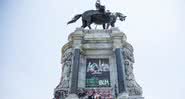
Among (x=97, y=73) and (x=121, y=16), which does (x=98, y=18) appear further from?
(x=97, y=73)

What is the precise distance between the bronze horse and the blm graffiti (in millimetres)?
5113

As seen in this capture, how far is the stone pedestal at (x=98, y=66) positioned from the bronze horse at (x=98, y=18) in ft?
5.99

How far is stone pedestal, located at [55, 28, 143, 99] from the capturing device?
21.4m

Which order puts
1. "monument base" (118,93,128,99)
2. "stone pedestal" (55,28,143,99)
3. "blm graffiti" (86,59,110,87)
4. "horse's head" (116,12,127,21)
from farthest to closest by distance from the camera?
"horse's head" (116,12,127,21) < "blm graffiti" (86,59,110,87) < "stone pedestal" (55,28,143,99) < "monument base" (118,93,128,99)

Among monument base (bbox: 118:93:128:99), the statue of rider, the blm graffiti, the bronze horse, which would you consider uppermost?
the statue of rider

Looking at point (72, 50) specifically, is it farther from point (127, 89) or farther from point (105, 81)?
point (127, 89)

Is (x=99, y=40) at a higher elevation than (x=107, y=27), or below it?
below

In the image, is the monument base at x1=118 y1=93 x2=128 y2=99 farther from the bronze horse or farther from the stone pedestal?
the bronze horse

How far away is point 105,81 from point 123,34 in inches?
192

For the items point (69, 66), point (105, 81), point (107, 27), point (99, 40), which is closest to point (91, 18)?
point (107, 27)

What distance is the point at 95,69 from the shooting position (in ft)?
76.0

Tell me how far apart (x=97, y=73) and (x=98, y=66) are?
0.81 metres

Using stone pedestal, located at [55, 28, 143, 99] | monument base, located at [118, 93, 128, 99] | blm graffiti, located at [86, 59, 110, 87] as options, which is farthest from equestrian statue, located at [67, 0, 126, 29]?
monument base, located at [118, 93, 128, 99]

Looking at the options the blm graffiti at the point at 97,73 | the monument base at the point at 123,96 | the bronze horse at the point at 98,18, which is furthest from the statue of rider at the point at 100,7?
the monument base at the point at 123,96
